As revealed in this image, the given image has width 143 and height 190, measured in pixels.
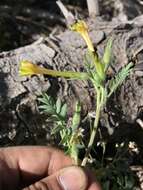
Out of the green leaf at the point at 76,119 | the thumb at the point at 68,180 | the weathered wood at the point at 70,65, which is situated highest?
the weathered wood at the point at 70,65

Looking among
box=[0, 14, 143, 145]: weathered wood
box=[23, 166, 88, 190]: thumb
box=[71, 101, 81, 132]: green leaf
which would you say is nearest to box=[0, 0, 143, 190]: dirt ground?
box=[0, 14, 143, 145]: weathered wood

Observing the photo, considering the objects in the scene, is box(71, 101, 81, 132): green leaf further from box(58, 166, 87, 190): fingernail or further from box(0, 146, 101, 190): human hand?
box(58, 166, 87, 190): fingernail

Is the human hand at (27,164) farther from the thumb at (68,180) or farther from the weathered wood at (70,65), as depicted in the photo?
the weathered wood at (70,65)

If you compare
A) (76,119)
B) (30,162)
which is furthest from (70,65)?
(30,162)

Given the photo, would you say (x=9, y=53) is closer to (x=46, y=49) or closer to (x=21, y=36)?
(x=46, y=49)

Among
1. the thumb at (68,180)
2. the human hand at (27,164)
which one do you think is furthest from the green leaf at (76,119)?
the thumb at (68,180)

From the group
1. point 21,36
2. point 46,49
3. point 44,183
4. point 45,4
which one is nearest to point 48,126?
point 46,49
